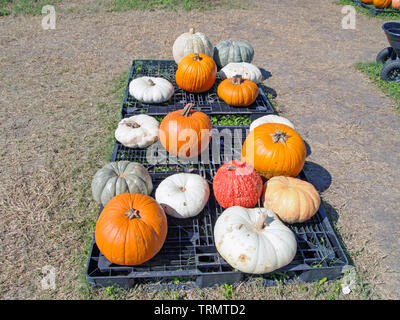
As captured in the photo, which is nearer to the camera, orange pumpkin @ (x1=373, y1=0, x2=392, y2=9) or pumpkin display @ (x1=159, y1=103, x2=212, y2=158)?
pumpkin display @ (x1=159, y1=103, x2=212, y2=158)

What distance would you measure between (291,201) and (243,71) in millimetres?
3097

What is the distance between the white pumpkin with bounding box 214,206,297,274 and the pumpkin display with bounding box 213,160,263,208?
0.32 meters

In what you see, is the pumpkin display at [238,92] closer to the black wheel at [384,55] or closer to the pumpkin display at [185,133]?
the pumpkin display at [185,133]

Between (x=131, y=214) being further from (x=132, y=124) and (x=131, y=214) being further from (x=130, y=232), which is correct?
(x=132, y=124)

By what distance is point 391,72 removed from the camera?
263 inches

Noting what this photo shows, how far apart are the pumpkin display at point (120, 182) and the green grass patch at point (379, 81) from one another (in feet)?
15.9

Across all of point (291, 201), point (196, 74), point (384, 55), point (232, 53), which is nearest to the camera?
point (291, 201)

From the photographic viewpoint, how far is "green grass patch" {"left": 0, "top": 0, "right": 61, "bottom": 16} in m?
9.48

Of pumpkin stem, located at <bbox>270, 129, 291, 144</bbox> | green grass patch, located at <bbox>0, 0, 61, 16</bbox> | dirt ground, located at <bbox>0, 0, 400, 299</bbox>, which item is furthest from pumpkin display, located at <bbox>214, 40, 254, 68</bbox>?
green grass patch, located at <bbox>0, 0, 61, 16</bbox>

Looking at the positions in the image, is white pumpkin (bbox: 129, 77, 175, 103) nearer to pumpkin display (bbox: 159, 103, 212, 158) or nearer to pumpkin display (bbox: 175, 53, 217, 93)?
pumpkin display (bbox: 175, 53, 217, 93)

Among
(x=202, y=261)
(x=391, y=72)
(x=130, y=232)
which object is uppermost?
(x=130, y=232)

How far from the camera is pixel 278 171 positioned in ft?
12.2

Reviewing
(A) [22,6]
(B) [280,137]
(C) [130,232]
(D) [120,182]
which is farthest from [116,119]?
(A) [22,6]

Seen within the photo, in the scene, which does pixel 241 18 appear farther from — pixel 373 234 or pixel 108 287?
pixel 108 287
